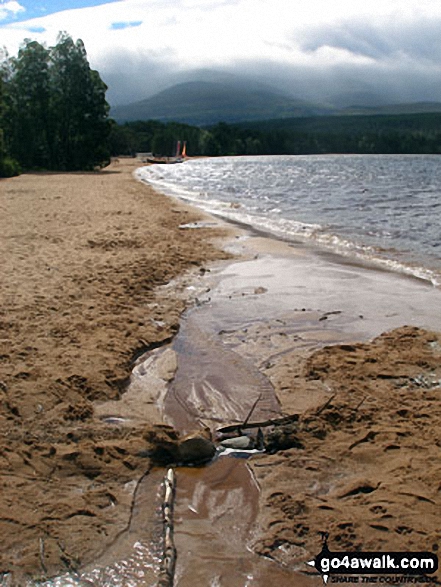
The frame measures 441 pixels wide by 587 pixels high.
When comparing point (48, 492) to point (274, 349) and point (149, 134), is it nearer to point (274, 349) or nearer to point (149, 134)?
point (274, 349)

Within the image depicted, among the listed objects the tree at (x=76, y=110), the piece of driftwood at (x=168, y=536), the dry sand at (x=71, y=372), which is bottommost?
the piece of driftwood at (x=168, y=536)

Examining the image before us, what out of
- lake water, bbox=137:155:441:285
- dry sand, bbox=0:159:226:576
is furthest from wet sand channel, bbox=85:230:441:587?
lake water, bbox=137:155:441:285

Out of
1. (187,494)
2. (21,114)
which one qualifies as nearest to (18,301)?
(187,494)

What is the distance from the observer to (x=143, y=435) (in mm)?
4848

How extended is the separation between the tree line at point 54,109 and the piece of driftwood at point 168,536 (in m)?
58.6

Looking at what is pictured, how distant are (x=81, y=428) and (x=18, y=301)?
152 inches

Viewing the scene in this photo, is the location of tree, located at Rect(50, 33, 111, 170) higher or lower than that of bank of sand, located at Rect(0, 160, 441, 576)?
higher

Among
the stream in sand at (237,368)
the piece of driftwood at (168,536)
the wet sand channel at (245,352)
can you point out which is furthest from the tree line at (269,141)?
the piece of driftwood at (168,536)

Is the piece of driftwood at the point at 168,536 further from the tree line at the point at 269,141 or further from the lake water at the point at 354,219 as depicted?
the tree line at the point at 269,141

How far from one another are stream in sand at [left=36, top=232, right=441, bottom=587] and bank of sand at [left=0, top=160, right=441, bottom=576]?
0.15 metres

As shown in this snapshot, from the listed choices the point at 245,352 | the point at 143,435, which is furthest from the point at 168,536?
the point at 245,352

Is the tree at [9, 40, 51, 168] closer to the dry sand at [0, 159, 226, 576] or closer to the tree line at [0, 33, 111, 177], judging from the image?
the tree line at [0, 33, 111, 177]

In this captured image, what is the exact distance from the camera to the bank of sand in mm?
3654

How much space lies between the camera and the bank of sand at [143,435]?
365 cm
